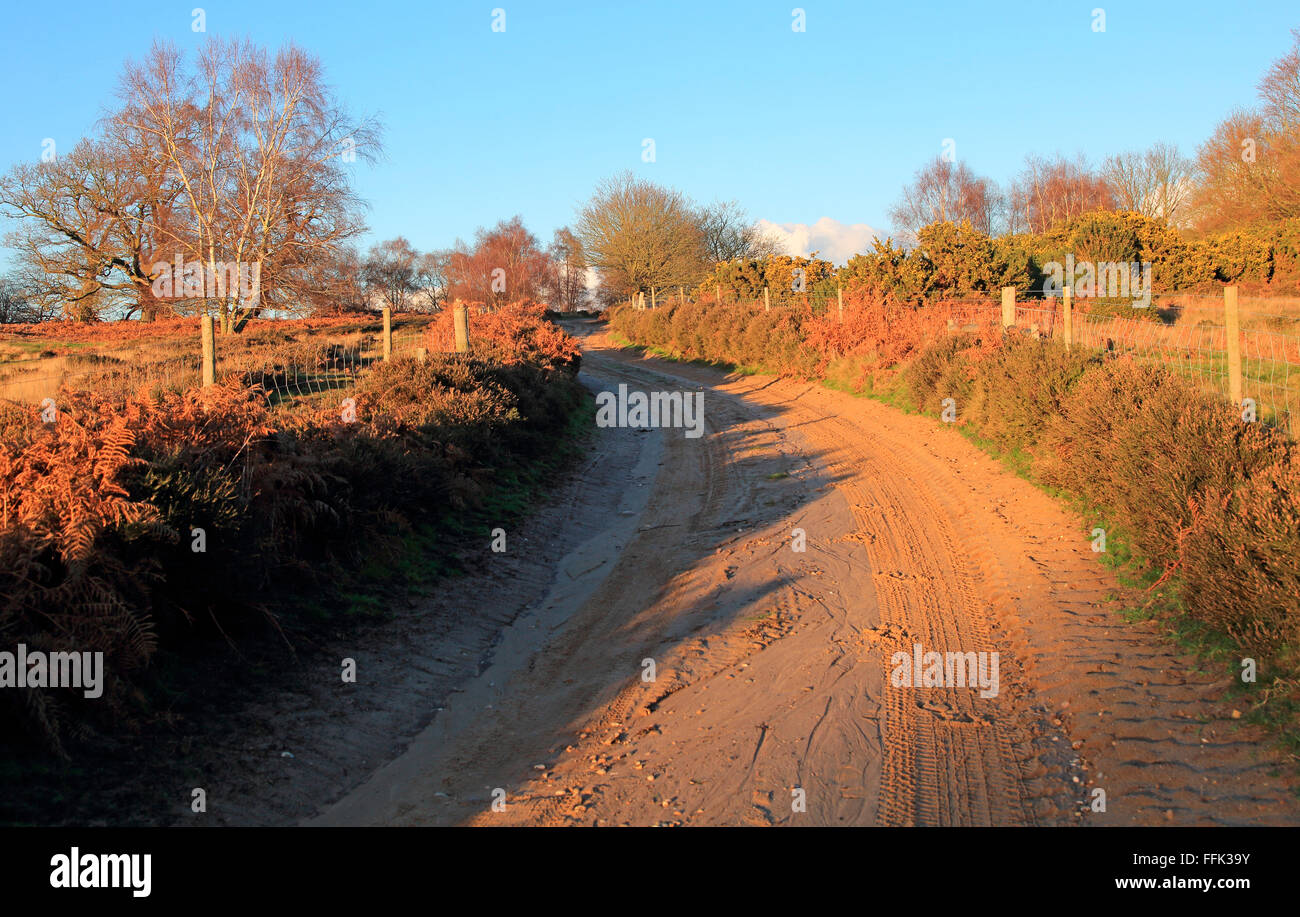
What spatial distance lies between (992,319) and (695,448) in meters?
7.92

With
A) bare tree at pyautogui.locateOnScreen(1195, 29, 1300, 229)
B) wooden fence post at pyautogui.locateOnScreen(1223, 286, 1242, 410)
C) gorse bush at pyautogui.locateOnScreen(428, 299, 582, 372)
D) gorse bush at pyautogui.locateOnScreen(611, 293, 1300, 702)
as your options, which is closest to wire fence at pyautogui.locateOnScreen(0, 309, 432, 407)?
gorse bush at pyautogui.locateOnScreen(428, 299, 582, 372)

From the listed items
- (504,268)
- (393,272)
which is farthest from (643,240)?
(393,272)

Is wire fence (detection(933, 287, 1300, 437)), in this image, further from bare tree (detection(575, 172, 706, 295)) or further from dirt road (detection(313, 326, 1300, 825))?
bare tree (detection(575, 172, 706, 295))

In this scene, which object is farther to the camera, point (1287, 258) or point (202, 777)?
point (1287, 258)

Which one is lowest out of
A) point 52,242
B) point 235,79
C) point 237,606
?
point 237,606

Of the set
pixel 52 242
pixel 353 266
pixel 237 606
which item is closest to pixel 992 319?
pixel 237 606

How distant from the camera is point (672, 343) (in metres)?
37.6

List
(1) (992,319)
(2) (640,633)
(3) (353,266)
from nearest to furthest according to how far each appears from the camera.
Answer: (2) (640,633) → (1) (992,319) → (3) (353,266)

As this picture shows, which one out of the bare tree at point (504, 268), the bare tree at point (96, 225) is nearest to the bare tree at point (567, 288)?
the bare tree at point (504, 268)

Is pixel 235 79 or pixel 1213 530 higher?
pixel 235 79

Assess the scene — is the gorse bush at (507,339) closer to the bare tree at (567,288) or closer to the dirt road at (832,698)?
the dirt road at (832,698)

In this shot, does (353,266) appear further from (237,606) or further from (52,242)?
(237,606)

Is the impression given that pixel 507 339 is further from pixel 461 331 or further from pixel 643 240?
pixel 643 240

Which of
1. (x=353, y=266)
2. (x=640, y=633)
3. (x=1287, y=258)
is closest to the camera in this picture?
(x=640, y=633)
